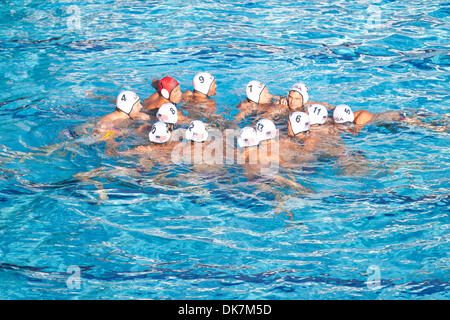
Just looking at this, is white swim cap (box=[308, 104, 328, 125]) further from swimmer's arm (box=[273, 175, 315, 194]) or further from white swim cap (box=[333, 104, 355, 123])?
swimmer's arm (box=[273, 175, 315, 194])

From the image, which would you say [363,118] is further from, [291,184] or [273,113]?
[291,184]

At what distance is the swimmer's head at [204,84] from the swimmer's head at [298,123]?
2009 millimetres

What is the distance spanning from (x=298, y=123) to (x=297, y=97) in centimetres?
106

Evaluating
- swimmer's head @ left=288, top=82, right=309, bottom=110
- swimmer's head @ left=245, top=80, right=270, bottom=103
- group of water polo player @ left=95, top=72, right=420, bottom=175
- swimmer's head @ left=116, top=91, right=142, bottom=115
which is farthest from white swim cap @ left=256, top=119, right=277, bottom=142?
swimmer's head @ left=116, top=91, right=142, bottom=115

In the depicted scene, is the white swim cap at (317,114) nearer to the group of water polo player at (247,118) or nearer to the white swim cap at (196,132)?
the group of water polo player at (247,118)

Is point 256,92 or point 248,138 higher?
point 256,92

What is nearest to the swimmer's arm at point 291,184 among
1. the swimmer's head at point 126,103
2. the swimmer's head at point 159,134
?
the swimmer's head at point 159,134

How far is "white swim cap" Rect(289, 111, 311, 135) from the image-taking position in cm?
717

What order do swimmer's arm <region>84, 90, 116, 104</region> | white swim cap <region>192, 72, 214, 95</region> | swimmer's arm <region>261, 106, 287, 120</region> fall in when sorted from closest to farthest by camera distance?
swimmer's arm <region>261, 106, 287, 120</region> < white swim cap <region>192, 72, 214, 95</region> < swimmer's arm <region>84, 90, 116, 104</region>

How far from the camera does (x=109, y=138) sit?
747 cm

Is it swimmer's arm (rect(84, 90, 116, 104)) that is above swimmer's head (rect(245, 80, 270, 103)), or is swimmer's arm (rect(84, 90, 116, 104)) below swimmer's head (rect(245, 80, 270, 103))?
above

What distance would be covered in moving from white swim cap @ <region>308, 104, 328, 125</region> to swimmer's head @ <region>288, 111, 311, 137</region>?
0.37 metres

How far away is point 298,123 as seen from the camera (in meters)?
7.19
